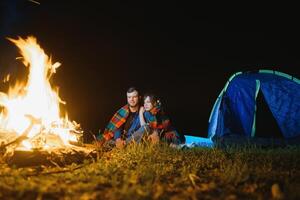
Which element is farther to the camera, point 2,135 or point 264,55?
point 264,55

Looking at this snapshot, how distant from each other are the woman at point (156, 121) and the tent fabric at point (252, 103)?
1767 mm

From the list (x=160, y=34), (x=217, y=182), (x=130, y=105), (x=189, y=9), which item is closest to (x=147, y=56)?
(x=160, y=34)

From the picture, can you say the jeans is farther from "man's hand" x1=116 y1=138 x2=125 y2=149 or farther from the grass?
the grass

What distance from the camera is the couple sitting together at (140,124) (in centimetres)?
827

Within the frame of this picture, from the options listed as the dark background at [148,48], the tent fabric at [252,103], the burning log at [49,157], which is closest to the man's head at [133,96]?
the tent fabric at [252,103]

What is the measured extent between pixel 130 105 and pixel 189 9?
10.3 meters

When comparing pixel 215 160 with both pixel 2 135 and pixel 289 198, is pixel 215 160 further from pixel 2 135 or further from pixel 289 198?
pixel 2 135

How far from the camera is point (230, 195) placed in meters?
4.08

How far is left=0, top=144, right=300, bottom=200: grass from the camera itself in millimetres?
4047

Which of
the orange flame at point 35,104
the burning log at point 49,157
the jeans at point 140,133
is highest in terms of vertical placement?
the orange flame at point 35,104

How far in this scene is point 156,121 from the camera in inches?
336

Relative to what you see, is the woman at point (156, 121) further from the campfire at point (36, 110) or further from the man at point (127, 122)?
the campfire at point (36, 110)

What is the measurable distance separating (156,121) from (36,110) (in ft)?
9.45

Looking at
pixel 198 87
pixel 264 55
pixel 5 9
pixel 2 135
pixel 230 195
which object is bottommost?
pixel 230 195
